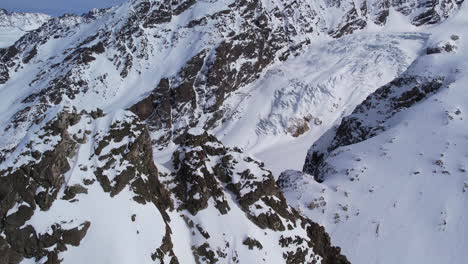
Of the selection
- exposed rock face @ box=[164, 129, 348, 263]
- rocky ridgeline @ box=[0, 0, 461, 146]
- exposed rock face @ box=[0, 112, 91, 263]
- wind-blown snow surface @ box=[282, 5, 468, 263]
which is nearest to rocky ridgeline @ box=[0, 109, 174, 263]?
exposed rock face @ box=[0, 112, 91, 263]

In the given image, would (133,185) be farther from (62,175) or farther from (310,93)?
(310,93)

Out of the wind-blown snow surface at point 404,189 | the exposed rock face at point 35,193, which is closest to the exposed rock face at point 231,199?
the exposed rock face at point 35,193

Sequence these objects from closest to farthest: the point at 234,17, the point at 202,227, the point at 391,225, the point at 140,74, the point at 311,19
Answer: the point at 202,227 < the point at 391,225 < the point at 140,74 < the point at 234,17 < the point at 311,19

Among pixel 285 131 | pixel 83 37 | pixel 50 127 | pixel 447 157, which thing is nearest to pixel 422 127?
pixel 447 157

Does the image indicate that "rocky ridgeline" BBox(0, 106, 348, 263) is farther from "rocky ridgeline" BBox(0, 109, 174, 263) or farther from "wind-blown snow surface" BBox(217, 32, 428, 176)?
"wind-blown snow surface" BBox(217, 32, 428, 176)

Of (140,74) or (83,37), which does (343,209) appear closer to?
(140,74)

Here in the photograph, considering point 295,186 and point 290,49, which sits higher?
point 295,186

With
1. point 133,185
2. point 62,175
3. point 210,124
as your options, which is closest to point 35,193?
point 62,175
